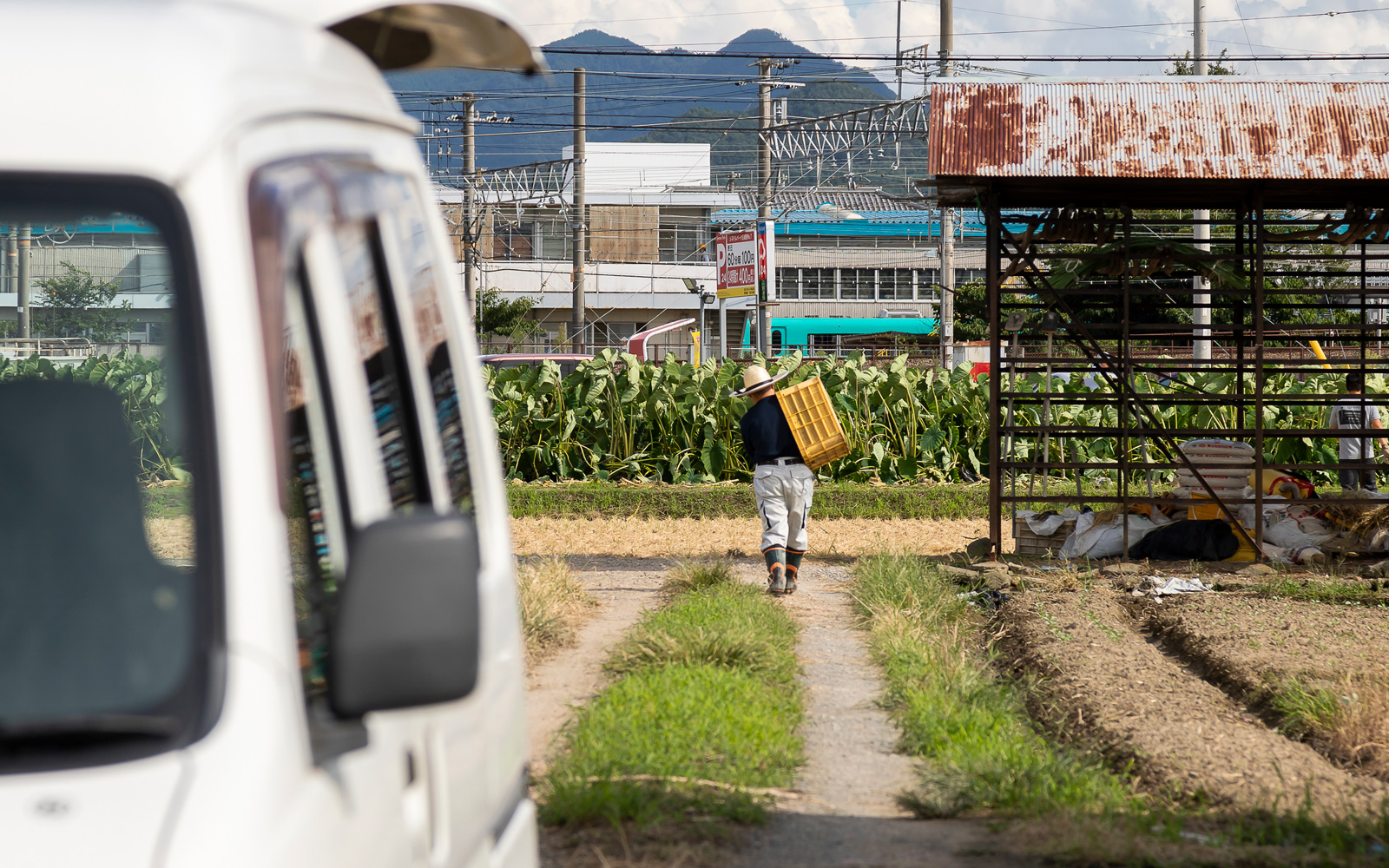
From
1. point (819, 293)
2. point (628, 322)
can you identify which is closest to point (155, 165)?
point (628, 322)

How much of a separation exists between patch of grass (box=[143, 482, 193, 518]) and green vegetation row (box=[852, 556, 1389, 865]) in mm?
3057

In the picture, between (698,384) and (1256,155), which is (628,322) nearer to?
(698,384)

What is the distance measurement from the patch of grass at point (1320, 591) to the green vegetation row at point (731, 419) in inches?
286

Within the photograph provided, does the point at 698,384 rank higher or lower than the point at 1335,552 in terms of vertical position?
higher

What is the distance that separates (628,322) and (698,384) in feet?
149

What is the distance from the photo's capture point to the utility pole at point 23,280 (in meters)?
2.63

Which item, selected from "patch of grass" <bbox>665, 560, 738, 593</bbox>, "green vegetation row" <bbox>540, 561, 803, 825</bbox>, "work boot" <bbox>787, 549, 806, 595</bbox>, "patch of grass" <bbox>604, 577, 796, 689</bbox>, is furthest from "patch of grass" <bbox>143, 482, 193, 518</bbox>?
"work boot" <bbox>787, 549, 806, 595</bbox>

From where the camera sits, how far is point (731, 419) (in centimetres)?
1775

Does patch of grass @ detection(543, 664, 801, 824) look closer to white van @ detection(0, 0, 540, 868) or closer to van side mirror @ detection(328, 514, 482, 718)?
white van @ detection(0, 0, 540, 868)

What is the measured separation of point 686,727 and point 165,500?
A: 3452mm

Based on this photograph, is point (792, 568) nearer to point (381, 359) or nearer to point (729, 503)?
point (729, 503)

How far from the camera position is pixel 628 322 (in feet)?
207

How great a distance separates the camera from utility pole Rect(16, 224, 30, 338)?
2.63 metres

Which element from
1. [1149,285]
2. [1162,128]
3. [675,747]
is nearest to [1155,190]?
[1162,128]
